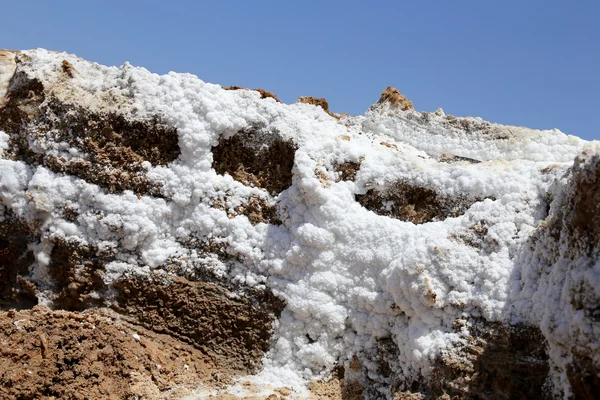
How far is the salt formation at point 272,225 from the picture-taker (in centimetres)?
499

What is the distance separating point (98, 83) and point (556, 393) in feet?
15.8

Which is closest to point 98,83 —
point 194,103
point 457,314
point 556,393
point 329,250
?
point 194,103

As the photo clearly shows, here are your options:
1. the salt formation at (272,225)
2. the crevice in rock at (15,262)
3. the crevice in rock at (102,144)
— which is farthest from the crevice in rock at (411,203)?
the crevice in rock at (15,262)

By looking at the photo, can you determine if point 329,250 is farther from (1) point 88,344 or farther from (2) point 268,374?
(1) point 88,344

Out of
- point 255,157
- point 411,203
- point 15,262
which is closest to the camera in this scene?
point 411,203

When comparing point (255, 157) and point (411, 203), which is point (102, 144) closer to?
point (255, 157)

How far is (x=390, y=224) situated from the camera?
5.50 metres

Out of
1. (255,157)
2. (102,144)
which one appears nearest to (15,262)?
(102,144)

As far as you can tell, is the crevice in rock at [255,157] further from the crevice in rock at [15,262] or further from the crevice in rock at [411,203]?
the crevice in rock at [15,262]

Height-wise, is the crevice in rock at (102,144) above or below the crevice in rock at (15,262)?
above

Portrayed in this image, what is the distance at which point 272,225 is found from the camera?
5789 mm

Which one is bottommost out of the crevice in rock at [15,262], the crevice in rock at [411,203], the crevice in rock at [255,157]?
the crevice in rock at [15,262]

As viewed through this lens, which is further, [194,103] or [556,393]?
[194,103]

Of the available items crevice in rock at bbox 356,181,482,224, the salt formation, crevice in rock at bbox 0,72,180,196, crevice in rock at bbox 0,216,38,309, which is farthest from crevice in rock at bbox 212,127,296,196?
crevice in rock at bbox 0,216,38,309
